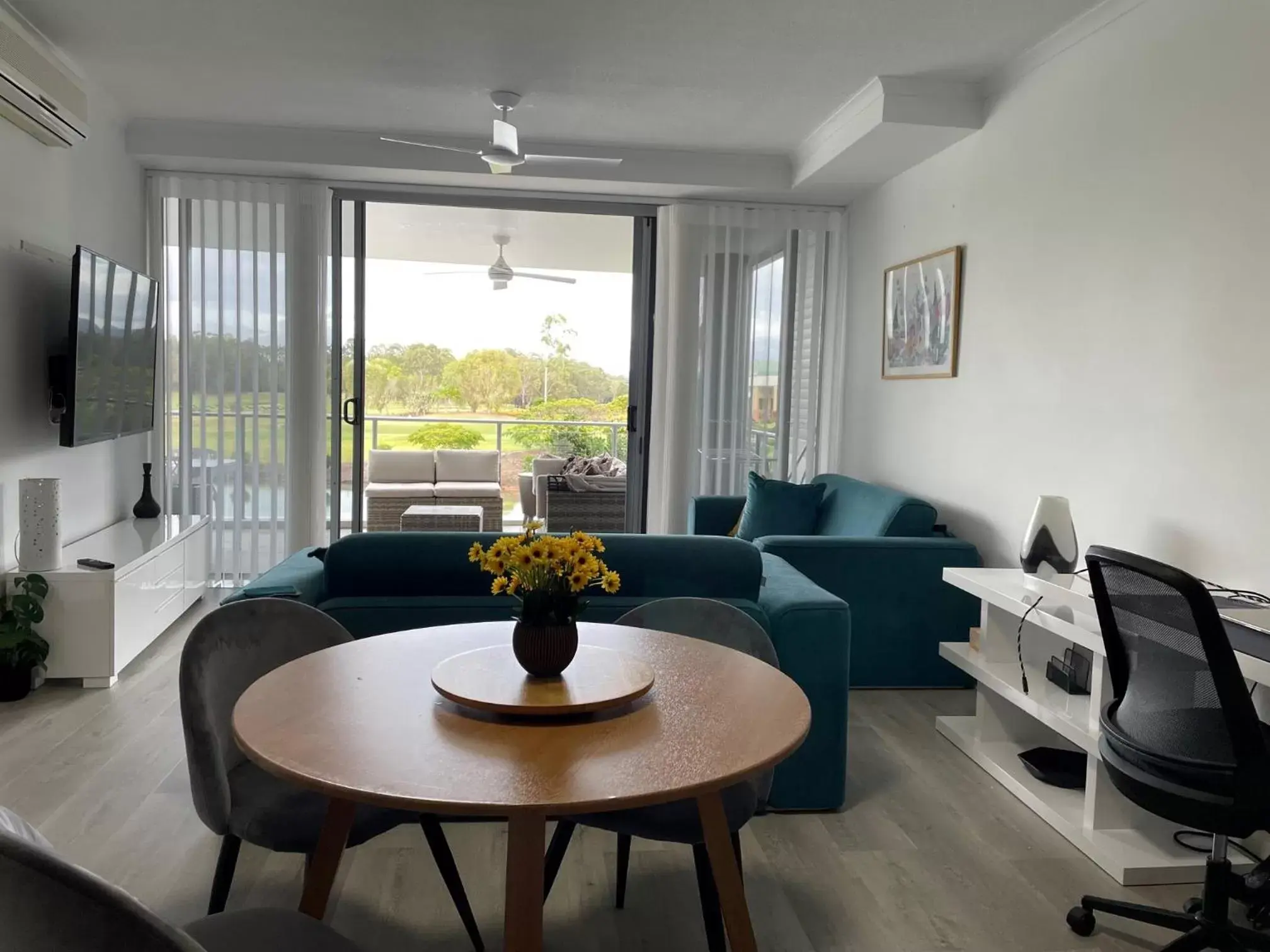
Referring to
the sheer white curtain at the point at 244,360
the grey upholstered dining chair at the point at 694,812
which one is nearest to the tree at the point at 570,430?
the sheer white curtain at the point at 244,360

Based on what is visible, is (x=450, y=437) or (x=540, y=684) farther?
(x=450, y=437)

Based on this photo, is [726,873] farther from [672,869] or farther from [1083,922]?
[1083,922]

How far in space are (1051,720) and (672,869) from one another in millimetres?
1206

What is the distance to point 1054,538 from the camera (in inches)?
121

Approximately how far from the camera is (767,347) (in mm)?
5883

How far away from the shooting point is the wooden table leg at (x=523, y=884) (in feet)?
4.49

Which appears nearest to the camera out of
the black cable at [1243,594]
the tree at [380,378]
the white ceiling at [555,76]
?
the black cable at [1243,594]

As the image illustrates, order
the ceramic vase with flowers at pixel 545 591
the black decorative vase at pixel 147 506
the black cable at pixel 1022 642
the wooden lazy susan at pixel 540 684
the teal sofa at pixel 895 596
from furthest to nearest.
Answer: the black decorative vase at pixel 147 506 < the teal sofa at pixel 895 596 < the black cable at pixel 1022 642 < the ceramic vase with flowers at pixel 545 591 < the wooden lazy susan at pixel 540 684

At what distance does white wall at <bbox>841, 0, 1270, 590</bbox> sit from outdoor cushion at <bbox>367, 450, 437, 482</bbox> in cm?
458

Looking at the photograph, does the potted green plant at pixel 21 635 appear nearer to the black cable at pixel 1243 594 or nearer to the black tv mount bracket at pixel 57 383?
the black tv mount bracket at pixel 57 383

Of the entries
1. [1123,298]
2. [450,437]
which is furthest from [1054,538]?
[450,437]

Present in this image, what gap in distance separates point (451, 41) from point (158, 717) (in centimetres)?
276

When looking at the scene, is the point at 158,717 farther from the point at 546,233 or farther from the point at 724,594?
the point at 546,233

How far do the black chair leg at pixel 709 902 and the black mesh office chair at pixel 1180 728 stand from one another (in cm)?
88
